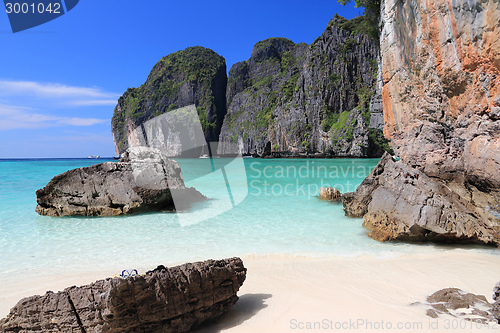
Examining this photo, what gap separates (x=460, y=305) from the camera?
3254mm

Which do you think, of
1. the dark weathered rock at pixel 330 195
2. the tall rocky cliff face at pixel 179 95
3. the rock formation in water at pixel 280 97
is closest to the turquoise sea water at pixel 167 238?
the dark weathered rock at pixel 330 195

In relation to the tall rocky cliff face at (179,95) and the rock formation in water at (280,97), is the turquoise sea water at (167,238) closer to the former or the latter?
the rock formation in water at (280,97)

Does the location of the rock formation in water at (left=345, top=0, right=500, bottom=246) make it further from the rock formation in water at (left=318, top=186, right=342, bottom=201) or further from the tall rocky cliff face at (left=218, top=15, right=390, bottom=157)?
the tall rocky cliff face at (left=218, top=15, right=390, bottom=157)

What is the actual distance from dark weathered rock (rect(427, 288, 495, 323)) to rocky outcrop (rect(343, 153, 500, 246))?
2525mm

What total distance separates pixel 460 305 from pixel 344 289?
4.32ft

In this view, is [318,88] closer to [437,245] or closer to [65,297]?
[437,245]

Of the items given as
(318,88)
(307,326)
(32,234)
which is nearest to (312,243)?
(307,326)

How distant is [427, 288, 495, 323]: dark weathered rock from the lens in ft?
9.94

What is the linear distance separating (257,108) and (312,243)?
85701 mm

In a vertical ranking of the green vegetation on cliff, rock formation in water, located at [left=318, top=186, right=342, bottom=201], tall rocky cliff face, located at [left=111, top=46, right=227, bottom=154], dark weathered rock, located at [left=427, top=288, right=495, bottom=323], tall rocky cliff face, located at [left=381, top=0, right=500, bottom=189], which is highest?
tall rocky cliff face, located at [left=111, top=46, right=227, bottom=154]

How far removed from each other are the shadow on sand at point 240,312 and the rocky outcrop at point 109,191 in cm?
698

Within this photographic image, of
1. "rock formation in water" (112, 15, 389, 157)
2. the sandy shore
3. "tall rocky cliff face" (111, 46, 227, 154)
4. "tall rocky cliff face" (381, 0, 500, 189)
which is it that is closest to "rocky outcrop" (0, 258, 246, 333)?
the sandy shore

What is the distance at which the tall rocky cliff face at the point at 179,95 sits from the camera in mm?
105812

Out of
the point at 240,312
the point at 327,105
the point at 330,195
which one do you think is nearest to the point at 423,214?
the point at 240,312
